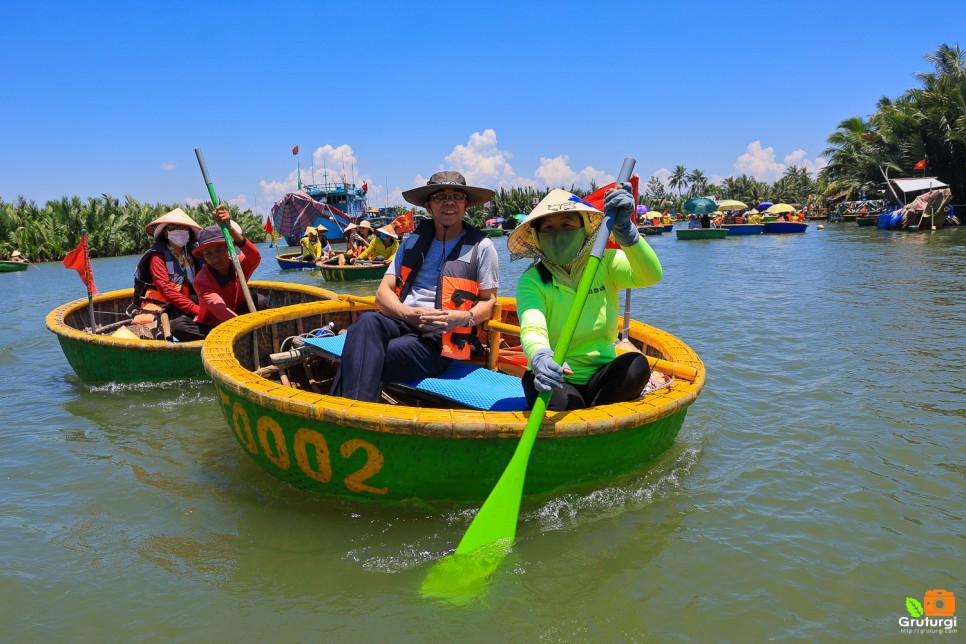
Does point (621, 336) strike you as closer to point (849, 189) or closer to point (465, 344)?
point (465, 344)

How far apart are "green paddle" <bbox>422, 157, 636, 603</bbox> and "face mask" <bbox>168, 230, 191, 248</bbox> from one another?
16.3 ft

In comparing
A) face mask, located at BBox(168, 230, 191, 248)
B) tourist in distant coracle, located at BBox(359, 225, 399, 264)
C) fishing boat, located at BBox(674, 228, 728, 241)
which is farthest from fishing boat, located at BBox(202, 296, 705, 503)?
fishing boat, located at BBox(674, 228, 728, 241)

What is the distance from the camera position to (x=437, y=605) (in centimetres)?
231

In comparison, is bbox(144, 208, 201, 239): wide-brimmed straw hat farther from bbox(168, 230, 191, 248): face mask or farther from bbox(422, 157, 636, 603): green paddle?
bbox(422, 157, 636, 603): green paddle

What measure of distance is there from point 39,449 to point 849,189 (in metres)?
47.0

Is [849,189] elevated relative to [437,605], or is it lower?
elevated

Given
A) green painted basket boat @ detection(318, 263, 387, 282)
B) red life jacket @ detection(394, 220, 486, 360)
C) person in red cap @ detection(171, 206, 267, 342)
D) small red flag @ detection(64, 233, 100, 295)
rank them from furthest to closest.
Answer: green painted basket boat @ detection(318, 263, 387, 282) → small red flag @ detection(64, 233, 100, 295) → person in red cap @ detection(171, 206, 267, 342) → red life jacket @ detection(394, 220, 486, 360)

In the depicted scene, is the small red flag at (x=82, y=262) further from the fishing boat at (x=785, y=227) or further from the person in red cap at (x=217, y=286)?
the fishing boat at (x=785, y=227)

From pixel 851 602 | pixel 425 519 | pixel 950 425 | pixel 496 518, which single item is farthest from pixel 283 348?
pixel 950 425

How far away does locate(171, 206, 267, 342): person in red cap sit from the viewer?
543 cm

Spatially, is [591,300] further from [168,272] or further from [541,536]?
[168,272]

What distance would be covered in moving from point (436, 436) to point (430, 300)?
1155mm

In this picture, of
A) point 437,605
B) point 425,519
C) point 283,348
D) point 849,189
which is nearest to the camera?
point 437,605

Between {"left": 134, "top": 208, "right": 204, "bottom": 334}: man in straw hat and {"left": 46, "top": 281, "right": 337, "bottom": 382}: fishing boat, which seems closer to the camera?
{"left": 46, "top": 281, "right": 337, "bottom": 382}: fishing boat
